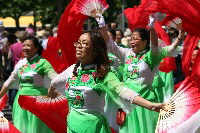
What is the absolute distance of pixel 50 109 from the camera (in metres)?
6.73

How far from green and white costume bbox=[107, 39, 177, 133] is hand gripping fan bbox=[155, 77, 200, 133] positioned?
7.78ft

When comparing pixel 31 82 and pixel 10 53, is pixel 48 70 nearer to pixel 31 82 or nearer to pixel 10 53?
pixel 31 82

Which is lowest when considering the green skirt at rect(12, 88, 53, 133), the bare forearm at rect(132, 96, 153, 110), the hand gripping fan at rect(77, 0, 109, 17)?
the green skirt at rect(12, 88, 53, 133)

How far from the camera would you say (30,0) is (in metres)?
25.7

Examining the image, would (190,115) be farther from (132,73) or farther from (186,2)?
(132,73)

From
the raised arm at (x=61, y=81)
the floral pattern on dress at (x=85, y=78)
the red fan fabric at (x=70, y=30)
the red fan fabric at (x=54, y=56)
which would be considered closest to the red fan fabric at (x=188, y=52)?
the red fan fabric at (x=70, y=30)

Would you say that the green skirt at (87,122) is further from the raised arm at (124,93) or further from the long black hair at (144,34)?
the long black hair at (144,34)

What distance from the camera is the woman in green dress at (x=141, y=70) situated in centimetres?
706

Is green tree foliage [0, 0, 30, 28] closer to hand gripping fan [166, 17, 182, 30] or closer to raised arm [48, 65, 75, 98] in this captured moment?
hand gripping fan [166, 17, 182, 30]

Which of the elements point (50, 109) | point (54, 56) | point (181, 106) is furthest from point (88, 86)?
point (54, 56)

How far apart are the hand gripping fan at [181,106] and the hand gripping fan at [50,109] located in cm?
208

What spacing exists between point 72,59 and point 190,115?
290cm

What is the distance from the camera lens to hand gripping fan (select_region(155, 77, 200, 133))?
4359 millimetres

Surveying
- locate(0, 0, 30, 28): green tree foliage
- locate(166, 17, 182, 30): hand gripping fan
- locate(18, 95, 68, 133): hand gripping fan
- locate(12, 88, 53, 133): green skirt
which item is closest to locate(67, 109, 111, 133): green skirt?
locate(18, 95, 68, 133): hand gripping fan
